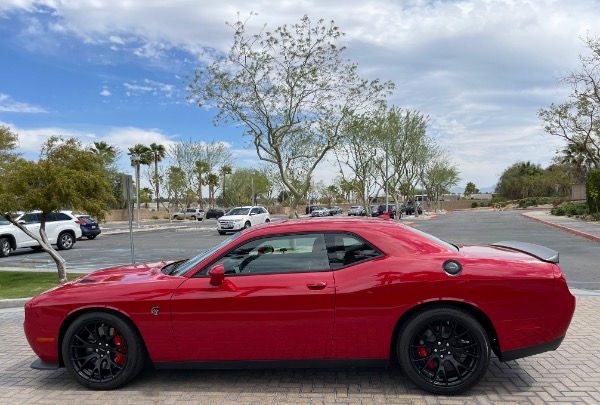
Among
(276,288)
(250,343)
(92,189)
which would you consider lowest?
(250,343)

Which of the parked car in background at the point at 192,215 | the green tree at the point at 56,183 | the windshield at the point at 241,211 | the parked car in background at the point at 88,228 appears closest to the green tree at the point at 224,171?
the parked car in background at the point at 192,215

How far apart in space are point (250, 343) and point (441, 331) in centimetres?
162

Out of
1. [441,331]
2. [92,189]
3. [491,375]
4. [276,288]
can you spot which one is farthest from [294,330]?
[92,189]

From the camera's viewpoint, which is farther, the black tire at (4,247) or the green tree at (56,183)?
the black tire at (4,247)

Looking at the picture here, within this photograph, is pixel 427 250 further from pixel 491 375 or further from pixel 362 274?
pixel 491 375

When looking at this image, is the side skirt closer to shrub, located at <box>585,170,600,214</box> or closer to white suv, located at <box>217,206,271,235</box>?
white suv, located at <box>217,206,271,235</box>

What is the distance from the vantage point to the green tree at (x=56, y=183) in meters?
8.90

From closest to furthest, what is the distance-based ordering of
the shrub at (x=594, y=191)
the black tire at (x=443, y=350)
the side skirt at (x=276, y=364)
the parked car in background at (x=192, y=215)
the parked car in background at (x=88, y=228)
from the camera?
the black tire at (x=443, y=350)
the side skirt at (x=276, y=364)
the parked car in background at (x=88, y=228)
the shrub at (x=594, y=191)
the parked car in background at (x=192, y=215)

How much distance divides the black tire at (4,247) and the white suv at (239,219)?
12.1 metres

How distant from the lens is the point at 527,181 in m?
79.7

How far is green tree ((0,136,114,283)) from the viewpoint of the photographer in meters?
8.90

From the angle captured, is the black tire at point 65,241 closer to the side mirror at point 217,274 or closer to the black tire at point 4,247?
the black tire at point 4,247

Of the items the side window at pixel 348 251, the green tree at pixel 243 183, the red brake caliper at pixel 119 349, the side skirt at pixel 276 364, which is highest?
the green tree at pixel 243 183

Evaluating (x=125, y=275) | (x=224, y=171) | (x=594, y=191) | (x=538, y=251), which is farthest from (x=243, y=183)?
(x=538, y=251)
